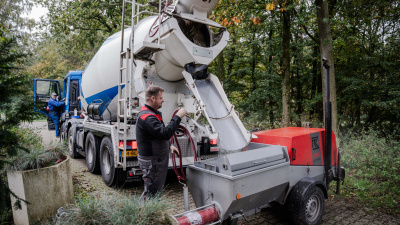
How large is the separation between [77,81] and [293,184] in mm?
8265

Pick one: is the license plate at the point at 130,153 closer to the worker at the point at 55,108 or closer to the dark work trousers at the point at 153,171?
the dark work trousers at the point at 153,171

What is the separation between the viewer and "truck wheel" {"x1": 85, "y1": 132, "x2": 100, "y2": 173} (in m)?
5.80

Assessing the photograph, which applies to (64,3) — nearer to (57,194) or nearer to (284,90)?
(284,90)

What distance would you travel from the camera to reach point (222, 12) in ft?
24.8

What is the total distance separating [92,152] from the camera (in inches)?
239

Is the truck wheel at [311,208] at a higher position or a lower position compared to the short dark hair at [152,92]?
lower

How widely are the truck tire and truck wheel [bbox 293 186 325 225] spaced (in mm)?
3231

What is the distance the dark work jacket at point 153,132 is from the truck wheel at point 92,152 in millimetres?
3195

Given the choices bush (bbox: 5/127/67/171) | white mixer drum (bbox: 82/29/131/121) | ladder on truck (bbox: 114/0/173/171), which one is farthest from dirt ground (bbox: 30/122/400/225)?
white mixer drum (bbox: 82/29/131/121)

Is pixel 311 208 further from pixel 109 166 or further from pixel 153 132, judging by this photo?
pixel 109 166

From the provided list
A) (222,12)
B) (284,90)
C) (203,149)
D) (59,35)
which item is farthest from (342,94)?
(59,35)

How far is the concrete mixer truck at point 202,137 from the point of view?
113 inches

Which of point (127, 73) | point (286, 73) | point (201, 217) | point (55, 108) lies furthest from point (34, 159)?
point (286, 73)

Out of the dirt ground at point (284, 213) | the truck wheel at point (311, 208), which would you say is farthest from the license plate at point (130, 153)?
the truck wheel at point (311, 208)
